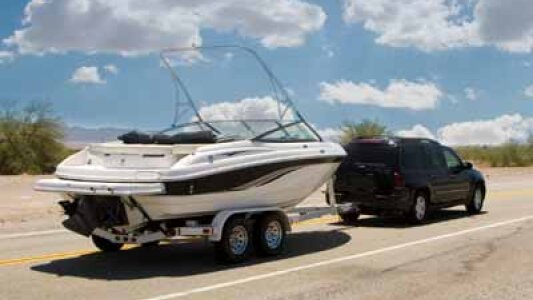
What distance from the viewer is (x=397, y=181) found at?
1662 centimetres

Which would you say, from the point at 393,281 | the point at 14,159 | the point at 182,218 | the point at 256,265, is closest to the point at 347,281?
the point at 393,281

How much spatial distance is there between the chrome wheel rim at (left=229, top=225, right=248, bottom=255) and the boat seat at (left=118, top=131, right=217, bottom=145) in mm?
1311

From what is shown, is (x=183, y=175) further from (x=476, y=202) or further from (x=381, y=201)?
(x=476, y=202)

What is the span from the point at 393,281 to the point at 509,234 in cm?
586

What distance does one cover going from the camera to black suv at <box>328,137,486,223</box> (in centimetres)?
1667

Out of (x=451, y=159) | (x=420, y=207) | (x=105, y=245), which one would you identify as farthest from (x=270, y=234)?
(x=451, y=159)

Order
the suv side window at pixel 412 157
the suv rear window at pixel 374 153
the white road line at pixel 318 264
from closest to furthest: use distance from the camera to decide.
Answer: the white road line at pixel 318 264
the suv rear window at pixel 374 153
the suv side window at pixel 412 157

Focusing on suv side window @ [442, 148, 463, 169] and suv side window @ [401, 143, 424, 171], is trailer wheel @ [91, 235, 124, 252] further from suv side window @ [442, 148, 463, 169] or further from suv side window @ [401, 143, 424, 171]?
suv side window @ [442, 148, 463, 169]

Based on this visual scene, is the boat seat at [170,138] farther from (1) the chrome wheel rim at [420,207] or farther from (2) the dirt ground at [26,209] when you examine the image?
(1) the chrome wheel rim at [420,207]

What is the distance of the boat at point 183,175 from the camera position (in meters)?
10.8

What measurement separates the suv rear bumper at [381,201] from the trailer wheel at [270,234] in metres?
4.25

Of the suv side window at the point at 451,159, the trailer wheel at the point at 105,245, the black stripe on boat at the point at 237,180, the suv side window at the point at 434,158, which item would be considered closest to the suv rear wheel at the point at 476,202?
the suv side window at the point at 451,159

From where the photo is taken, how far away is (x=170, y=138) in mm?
12148

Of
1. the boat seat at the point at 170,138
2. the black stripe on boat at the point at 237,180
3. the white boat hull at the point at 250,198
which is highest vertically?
the boat seat at the point at 170,138
